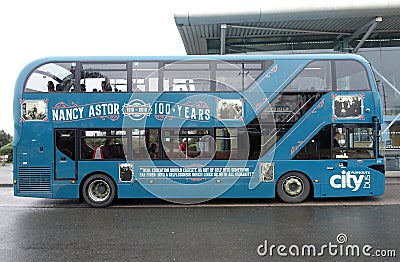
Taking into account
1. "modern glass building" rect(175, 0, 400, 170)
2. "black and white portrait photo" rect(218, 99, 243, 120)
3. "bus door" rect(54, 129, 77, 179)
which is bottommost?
"bus door" rect(54, 129, 77, 179)

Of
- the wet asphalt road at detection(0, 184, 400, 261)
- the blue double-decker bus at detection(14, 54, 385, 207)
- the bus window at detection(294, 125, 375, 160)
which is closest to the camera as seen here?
the wet asphalt road at detection(0, 184, 400, 261)

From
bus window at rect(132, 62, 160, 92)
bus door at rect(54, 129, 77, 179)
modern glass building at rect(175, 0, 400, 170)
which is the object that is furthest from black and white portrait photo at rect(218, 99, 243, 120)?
modern glass building at rect(175, 0, 400, 170)

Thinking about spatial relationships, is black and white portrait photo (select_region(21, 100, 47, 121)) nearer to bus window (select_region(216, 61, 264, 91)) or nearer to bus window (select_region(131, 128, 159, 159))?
bus window (select_region(131, 128, 159, 159))

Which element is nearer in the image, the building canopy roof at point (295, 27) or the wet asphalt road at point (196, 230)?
the wet asphalt road at point (196, 230)

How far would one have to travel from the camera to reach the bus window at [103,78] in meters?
9.38

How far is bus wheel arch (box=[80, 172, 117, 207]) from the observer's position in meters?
9.43

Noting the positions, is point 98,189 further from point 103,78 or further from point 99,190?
point 103,78

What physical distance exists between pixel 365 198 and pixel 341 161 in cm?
163

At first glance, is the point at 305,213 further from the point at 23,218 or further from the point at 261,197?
the point at 23,218

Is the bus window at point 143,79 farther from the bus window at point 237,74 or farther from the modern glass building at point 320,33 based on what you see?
the modern glass building at point 320,33

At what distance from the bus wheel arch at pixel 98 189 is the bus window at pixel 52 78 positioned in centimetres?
242

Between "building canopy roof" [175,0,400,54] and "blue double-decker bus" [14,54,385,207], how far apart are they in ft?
23.2

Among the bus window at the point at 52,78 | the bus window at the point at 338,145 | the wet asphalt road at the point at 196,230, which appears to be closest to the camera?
the wet asphalt road at the point at 196,230

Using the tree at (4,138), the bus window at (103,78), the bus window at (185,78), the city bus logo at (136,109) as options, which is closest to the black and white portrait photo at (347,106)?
the bus window at (185,78)
